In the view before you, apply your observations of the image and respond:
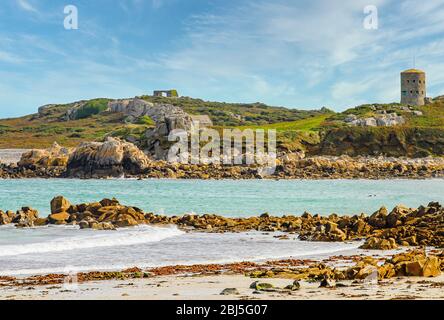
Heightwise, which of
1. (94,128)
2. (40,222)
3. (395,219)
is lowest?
(40,222)

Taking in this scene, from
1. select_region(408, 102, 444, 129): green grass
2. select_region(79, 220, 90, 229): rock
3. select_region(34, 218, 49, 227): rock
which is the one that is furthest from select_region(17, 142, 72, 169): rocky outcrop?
select_region(408, 102, 444, 129): green grass

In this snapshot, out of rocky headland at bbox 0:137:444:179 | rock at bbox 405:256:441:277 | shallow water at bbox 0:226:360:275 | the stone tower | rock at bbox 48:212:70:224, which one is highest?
the stone tower

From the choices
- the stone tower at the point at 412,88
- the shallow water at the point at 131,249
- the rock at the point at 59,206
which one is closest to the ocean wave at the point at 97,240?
the shallow water at the point at 131,249

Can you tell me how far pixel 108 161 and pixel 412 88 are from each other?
89.0 meters

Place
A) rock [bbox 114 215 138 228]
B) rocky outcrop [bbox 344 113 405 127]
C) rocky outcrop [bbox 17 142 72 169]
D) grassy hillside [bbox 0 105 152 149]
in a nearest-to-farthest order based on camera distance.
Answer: rock [bbox 114 215 138 228], rocky outcrop [bbox 17 142 72 169], rocky outcrop [bbox 344 113 405 127], grassy hillside [bbox 0 105 152 149]

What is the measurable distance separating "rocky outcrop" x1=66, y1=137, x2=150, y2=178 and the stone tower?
83596 millimetres

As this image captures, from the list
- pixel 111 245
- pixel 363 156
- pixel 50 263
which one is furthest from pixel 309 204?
pixel 363 156

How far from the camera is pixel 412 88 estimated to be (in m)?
150

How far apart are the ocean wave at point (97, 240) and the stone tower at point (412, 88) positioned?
430 ft

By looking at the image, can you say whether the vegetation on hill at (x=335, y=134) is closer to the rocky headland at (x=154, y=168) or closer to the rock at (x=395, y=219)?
the rocky headland at (x=154, y=168)

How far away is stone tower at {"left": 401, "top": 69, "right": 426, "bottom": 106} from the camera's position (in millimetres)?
149250

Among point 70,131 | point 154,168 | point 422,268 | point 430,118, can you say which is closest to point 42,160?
point 154,168

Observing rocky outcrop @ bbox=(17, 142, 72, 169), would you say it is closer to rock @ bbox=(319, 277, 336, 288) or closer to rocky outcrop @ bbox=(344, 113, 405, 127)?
rocky outcrop @ bbox=(344, 113, 405, 127)

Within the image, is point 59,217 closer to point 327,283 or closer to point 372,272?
point 372,272
